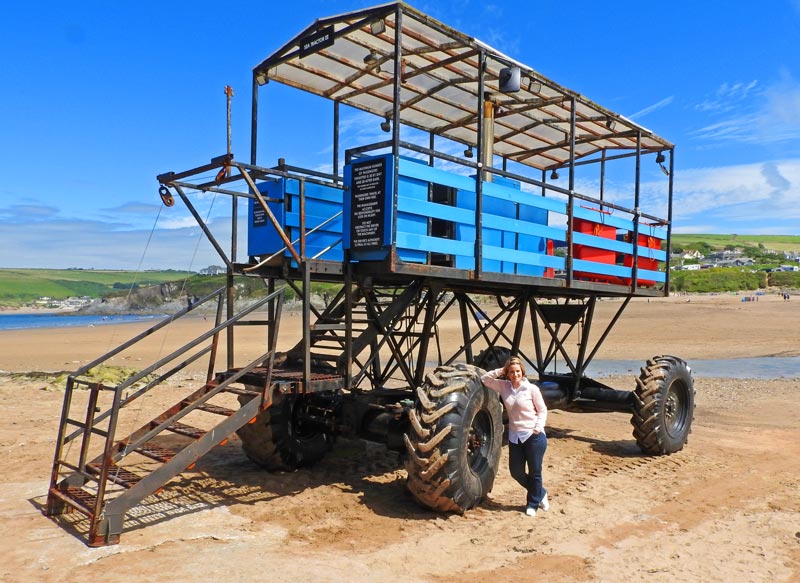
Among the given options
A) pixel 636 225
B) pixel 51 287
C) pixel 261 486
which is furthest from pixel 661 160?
pixel 51 287

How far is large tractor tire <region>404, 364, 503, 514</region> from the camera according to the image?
5.94 m

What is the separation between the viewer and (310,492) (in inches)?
274

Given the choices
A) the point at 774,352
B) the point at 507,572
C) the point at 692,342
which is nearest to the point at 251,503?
the point at 507,572

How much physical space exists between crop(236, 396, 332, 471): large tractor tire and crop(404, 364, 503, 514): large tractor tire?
2.02 metres

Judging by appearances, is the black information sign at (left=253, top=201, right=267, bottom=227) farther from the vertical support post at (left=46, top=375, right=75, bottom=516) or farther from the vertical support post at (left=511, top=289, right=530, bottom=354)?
the vertical support post at (left=511, top=289, right=530, bottom=354)

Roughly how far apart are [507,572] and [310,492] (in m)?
2.73

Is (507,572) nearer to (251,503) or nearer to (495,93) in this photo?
(251,503)

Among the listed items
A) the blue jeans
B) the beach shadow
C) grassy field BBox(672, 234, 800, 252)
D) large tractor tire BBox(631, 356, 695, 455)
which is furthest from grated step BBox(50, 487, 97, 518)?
grassy field BBox(672, 234, 800, 252)

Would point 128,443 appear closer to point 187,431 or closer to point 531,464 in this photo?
point 187,431

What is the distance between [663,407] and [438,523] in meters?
4.40

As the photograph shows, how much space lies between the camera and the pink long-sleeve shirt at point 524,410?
6.46m

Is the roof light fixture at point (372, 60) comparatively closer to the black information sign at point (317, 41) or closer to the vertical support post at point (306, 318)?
the black information sign at point (317, 41)

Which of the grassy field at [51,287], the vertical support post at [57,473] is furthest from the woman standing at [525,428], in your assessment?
the grassy field at [51,287]

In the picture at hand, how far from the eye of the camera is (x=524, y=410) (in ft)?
21.4
